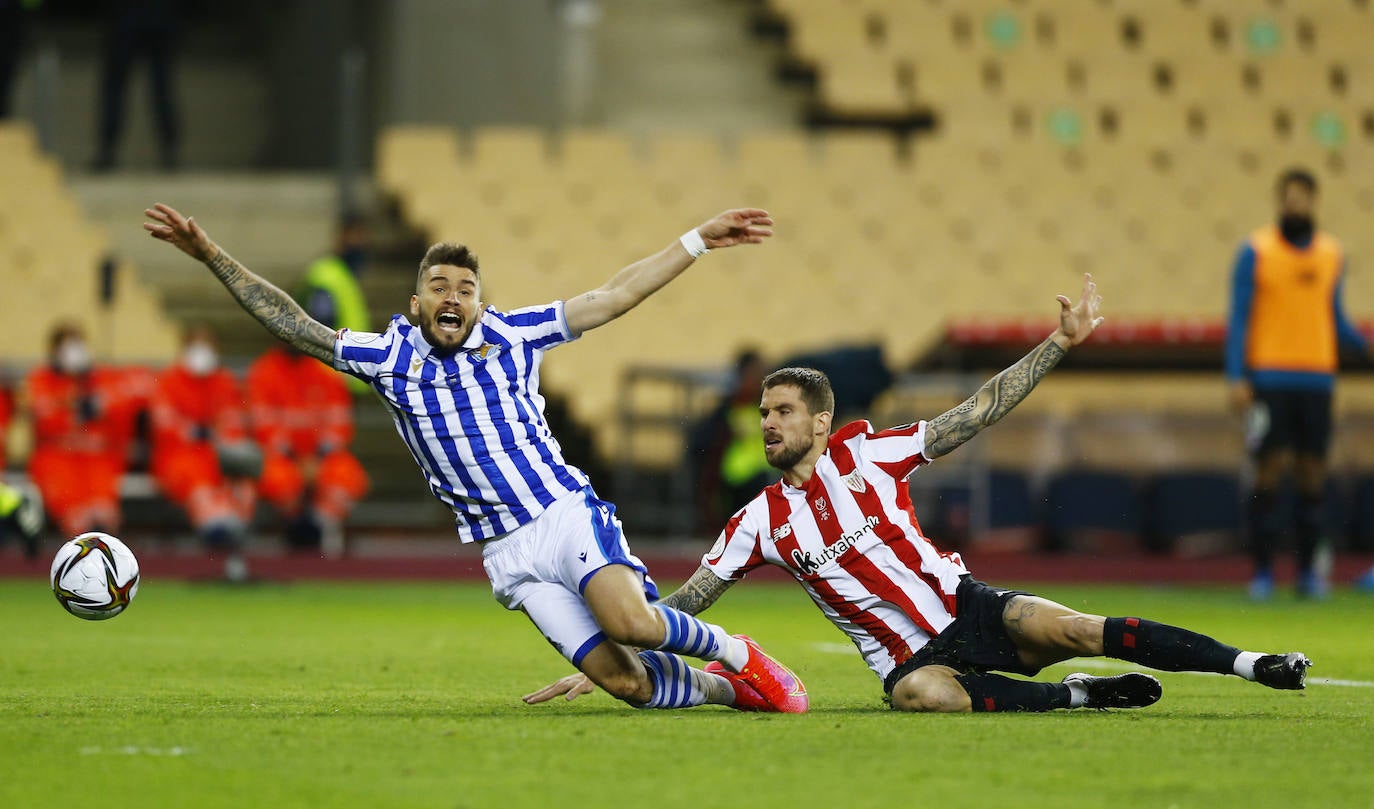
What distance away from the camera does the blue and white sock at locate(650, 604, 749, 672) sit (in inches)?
233

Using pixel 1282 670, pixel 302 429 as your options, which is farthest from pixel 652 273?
pixel 302 429

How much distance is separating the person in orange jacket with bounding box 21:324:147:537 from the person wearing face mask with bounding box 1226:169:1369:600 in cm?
810

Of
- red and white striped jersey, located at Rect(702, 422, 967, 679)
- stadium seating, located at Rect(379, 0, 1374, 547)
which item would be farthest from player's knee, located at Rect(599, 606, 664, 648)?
stadium seating, located at Rect(379, 0, 1374, 547)

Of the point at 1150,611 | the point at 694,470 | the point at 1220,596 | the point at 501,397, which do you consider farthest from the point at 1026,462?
the point at 501,397

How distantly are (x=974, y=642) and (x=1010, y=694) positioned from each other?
19 centimetres

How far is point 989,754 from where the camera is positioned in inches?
193

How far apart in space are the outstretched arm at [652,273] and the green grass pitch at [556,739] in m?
1.26

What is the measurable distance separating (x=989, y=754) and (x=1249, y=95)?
1610cm

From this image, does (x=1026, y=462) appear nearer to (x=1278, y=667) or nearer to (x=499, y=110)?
(x=499, y=110)

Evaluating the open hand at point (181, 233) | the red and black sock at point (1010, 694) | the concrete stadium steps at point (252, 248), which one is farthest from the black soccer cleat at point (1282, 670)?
the concrete stadium steps at point (252, 248)

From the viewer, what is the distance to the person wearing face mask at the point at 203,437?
1323cm

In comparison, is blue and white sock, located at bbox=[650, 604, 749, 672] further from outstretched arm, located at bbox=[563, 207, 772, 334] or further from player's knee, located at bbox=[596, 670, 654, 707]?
outstretched arm, located at bbox=[563, 207, 772, 334]

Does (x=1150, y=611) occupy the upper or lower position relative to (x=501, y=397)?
lower

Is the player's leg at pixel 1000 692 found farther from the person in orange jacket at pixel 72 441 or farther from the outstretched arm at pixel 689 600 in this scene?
the person in orange jacket at pixel 72 441
